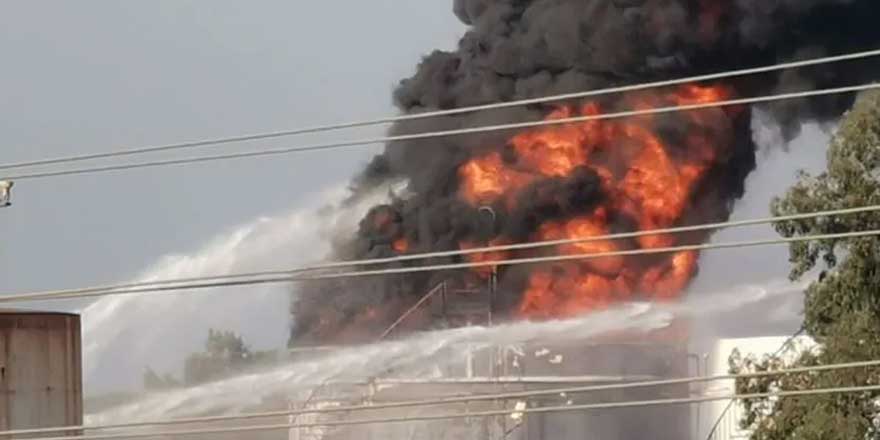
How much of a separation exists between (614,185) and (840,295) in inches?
636

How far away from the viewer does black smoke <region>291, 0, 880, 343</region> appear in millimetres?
47844

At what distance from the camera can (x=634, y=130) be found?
162 ft

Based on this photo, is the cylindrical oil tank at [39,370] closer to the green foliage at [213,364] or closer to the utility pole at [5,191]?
the utility pole at [5,191]

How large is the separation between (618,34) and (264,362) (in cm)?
1502

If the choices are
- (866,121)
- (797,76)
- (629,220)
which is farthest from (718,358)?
(866,121)

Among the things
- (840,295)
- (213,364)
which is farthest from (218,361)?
(840,295)

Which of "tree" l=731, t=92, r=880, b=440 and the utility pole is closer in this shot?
the utility pole

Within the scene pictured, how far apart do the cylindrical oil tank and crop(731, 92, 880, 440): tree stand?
1331 cm

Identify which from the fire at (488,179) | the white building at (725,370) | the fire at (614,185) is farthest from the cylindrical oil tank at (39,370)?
the white building at (725,370)

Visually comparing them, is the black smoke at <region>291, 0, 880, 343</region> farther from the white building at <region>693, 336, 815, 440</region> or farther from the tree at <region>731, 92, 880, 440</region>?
the tree at <region>731, 92, 880, 440</region>

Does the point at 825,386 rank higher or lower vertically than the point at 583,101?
lower

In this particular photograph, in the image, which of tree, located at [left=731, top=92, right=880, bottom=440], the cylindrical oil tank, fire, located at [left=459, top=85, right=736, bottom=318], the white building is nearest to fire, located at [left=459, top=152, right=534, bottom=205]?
fire, located at [left=459, top=85, right=736, bottom=318]

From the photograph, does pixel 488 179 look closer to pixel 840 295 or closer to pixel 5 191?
pixel 840 295

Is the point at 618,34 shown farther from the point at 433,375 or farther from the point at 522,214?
the point at 433,375
